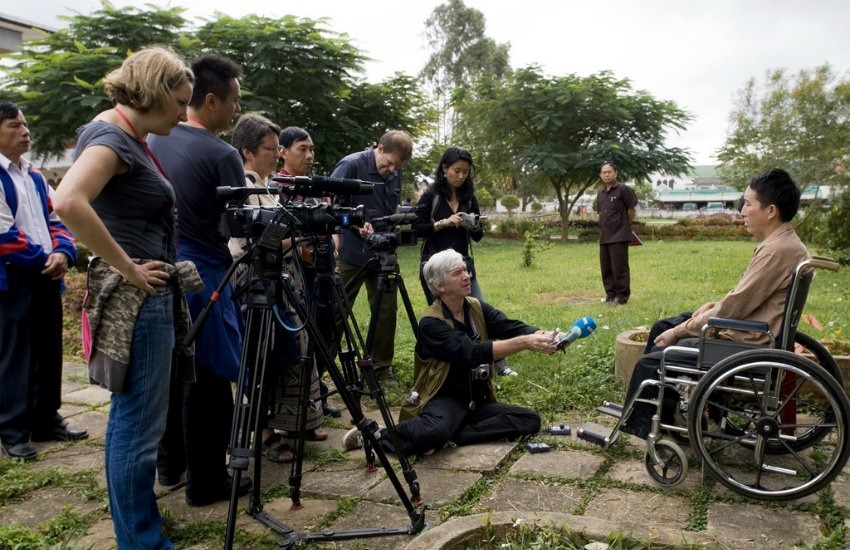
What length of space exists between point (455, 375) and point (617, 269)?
5.29 m

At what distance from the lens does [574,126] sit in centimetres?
2442

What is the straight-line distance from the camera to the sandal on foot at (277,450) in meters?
3.71

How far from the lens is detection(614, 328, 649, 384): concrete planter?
4.57m

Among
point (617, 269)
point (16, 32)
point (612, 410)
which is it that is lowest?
point (612, 410)

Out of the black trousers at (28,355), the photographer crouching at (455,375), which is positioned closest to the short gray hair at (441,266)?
the photographer crouching at (455,375)

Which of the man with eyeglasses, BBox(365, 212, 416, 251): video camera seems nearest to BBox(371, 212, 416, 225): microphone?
BBox(365, 212, 416, 251): video camera

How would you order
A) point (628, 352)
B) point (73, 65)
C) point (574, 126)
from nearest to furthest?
point (628, 352), point (73, 65), point (574, 126)

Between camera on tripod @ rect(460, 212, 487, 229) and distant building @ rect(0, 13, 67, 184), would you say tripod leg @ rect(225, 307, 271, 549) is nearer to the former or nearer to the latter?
camera on tripod @ rect(460, 212, 487, 229)

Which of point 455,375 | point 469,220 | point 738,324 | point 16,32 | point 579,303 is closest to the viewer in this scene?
point 738,324

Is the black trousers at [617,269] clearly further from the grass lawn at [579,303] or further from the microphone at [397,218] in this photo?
the microphone at [397,218]

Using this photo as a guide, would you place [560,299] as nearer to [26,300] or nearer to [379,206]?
[379,206]

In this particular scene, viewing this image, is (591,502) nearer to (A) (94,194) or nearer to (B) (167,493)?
(B) (167,493)

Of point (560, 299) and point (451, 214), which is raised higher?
point (451, 214)

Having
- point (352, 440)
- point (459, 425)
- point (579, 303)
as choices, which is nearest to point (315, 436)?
point (352, 440)
